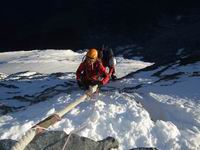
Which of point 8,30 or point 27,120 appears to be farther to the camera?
point 8,30

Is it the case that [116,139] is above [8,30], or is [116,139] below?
above

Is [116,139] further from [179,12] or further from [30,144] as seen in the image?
[179,12]

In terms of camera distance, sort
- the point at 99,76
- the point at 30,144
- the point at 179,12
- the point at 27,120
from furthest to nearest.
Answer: the point at 179,12
the point at 99,76
the point at 27,120
the point at 30,144

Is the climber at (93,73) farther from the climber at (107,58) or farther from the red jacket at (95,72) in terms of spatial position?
the climber at (107,58)

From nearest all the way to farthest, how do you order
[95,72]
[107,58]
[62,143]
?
[62,143]
[95,72]
[107,58]

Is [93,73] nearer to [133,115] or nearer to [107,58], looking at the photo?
[107,58]

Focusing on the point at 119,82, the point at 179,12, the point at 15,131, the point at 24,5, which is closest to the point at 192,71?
the point at 119,82

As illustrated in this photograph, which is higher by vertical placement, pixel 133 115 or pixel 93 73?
pixel 93 73

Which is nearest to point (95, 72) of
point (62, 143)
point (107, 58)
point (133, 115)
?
point (107, 58)

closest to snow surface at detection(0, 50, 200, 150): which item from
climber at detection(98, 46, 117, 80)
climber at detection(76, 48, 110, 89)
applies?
climber at detection(76, 48, 110, 89)
